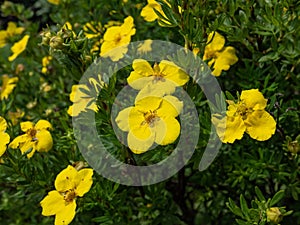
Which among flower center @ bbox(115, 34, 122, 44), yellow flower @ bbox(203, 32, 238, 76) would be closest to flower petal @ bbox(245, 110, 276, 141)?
yellow flower @ bbox(203, 32, 238, 76)

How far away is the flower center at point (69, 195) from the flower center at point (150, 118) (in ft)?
1.02

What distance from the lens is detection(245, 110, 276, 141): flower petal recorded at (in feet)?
4.88

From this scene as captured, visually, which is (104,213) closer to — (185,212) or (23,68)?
(185,212)

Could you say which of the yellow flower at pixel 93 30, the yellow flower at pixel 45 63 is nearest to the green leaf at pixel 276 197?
the yellow flower at pixel 93 30

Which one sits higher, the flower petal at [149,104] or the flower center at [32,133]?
the flower petal at [149,104]

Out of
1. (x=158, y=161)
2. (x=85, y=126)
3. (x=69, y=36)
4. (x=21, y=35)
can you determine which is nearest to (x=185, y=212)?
(x=158, y=161)

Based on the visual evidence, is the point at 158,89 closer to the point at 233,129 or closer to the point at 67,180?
the point at 233,129

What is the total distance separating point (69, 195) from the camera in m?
1.59

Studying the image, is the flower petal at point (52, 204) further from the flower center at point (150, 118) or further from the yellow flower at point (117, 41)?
the yellow flower at point (117, 41)

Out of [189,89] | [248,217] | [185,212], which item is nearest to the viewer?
[248,217]

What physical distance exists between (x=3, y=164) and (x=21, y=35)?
1055 millimetres

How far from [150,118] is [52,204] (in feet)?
1.30

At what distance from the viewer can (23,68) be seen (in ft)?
8.13

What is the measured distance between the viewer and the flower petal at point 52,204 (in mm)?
1572
